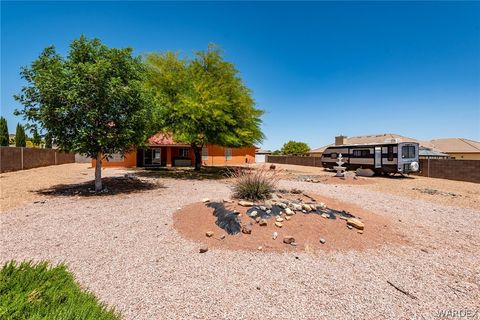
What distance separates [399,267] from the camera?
411cm

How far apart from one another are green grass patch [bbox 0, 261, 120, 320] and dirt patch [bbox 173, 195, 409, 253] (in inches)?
127

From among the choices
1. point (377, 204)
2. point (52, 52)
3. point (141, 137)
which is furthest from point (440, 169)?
point (52, 52)

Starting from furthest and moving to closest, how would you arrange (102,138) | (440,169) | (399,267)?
(440,169) → (102,138) → (399,267)

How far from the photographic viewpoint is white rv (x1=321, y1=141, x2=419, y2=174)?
56.1 ft

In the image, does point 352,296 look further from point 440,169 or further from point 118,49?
point 440,169

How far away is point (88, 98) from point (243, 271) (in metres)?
8.74

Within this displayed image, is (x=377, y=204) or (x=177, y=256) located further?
(x=377, y=204)

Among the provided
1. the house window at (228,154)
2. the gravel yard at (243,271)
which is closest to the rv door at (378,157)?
the gravel yard at (243,271)

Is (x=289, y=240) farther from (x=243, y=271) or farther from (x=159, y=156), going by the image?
(x=159, y=156)

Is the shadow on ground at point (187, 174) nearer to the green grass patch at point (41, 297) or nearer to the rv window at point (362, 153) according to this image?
the rv window at point (362, 153)

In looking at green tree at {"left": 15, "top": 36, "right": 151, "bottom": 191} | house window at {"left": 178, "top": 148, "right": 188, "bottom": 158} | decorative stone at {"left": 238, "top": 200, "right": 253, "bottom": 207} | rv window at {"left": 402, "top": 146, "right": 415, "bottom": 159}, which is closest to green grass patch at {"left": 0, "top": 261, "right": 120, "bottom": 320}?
decorative stone at {"left": 238, "top": 200, "right": 253, "bottom": 207}

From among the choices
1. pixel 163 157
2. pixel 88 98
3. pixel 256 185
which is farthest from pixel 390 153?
pixel 163 157

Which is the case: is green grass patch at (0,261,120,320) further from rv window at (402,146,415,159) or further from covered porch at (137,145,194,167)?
covered porch at (137,145,194,167)

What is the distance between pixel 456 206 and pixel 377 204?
119 inches
